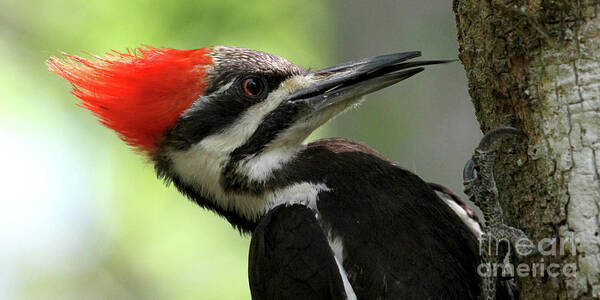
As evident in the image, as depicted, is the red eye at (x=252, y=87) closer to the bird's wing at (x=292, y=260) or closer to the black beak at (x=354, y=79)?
the black beak at (x=354, y=79)

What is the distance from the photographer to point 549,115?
2293 mm

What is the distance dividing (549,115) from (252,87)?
1524mm

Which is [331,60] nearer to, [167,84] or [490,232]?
[167,84]

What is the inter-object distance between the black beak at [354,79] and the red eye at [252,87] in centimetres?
17

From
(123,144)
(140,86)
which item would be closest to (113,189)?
(123,144)

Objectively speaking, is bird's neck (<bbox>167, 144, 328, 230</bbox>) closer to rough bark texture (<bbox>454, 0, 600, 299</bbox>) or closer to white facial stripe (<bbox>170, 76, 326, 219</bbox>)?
white facial stripe (<bbox>170, 76, 326, 219</bbox>)

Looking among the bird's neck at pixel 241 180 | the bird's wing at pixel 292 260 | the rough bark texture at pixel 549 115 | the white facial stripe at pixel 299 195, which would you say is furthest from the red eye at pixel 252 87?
the rough bark texture at pixel 549 115

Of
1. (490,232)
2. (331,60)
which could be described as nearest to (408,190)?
(490,232)

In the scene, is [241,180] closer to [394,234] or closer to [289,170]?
[289,170]

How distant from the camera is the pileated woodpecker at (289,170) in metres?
2.75

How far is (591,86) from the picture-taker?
2189mm

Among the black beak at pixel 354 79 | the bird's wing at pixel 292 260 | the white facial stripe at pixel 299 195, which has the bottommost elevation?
the bird's wing at pixel 292 260

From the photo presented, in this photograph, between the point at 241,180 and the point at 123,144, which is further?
the point at 123,144

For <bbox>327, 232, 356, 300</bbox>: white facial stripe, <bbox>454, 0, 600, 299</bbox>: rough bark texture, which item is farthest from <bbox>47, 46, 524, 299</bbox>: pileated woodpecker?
<bbox>454, 0, 600, 299</bbox>: rough bark texture
